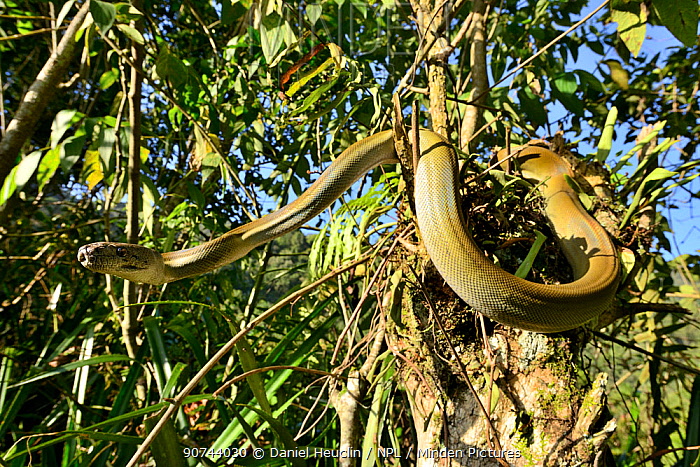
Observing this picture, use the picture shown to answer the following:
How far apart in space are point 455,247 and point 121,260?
3.29 ft

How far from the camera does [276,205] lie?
9.08ft

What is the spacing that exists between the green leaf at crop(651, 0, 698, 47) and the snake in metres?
0.48

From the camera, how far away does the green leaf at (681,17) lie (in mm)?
1229

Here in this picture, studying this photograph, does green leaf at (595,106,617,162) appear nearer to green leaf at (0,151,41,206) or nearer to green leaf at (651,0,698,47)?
green leaf at (651,0,698,47)

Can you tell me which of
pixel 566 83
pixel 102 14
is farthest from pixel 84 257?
pixel 566 83

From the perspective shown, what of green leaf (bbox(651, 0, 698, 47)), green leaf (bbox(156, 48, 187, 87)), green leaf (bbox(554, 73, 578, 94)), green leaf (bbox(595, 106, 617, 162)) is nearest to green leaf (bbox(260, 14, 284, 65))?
green leaf (bbox(156, 48, 187, 87))

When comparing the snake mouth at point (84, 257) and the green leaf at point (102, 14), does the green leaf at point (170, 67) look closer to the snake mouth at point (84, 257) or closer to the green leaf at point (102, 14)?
the green leaf at point (102, 14)

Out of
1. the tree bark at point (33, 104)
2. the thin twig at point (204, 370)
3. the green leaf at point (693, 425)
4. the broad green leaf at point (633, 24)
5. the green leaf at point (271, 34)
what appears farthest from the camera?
the tree bark at point (33, 104)

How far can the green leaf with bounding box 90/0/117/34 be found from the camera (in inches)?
51.8

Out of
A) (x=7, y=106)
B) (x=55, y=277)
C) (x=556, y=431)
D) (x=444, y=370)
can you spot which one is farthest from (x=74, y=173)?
(x=556, y=431)

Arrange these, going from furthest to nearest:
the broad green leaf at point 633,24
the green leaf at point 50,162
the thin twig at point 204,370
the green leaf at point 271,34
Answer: the green leaf at point 50,162, the broad green leaf at point 633,24, the green leaf at point 271,34, the thin twig at point 204,370

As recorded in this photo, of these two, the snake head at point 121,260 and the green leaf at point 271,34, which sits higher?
the green leaf at point 271,34

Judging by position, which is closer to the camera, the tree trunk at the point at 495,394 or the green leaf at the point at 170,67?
the tree trunk at the point at 495,394

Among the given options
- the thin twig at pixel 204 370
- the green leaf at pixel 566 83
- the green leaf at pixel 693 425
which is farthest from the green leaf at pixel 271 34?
the green leaf at pixel 693 425
